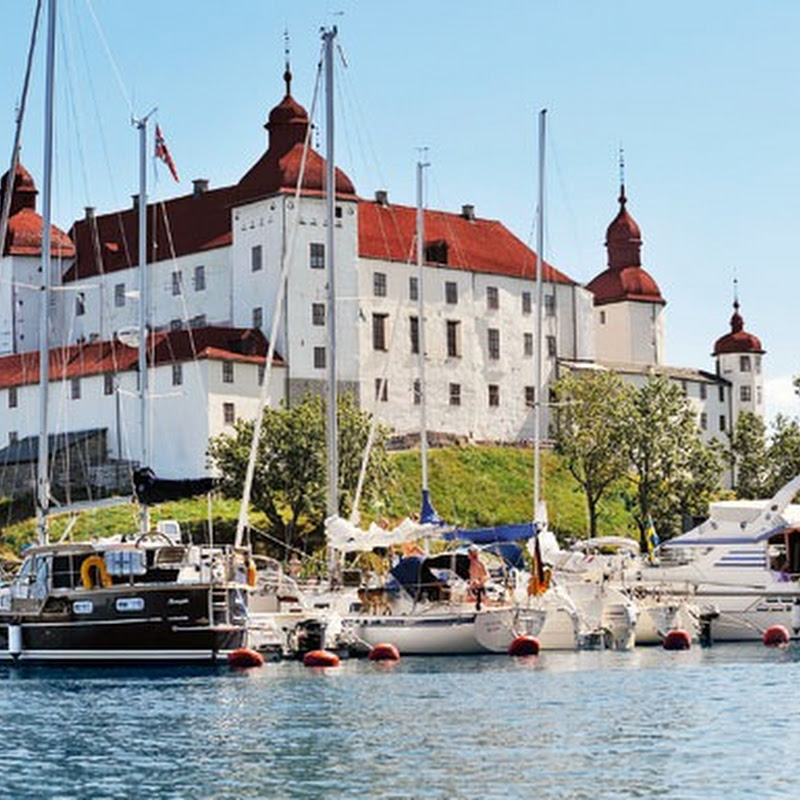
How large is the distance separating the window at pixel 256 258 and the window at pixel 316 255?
2.96m

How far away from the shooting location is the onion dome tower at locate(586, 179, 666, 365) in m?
154

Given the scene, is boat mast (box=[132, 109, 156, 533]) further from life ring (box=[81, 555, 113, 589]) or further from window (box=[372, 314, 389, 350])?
window (box=[372, 314, 389, 350])

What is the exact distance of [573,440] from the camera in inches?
4279

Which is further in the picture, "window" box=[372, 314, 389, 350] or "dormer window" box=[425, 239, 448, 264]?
"dormer window" box=[425, 239, 448, 264]

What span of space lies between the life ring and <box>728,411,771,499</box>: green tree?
7384 cm

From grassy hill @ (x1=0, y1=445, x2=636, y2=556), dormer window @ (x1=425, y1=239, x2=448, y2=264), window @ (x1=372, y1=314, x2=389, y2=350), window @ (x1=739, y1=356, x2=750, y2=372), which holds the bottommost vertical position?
grassy hill @ (x1=0, y1=445, x2=636, y2=556)

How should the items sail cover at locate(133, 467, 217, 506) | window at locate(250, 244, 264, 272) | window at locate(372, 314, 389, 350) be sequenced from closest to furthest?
sail cover at locate(133, 467, 217, 506), window at locate(250, 244, 264, 272), window at locate(372, 314, 389, 350)

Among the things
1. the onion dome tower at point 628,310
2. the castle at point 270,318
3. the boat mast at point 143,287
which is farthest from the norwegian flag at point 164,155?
the onion dome tower at point 628,310

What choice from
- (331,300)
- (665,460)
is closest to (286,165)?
(665,460)

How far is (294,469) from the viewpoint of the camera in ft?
328

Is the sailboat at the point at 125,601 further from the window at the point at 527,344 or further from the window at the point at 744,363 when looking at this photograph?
the window at the point at 744,363

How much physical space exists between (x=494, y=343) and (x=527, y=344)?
359 cm

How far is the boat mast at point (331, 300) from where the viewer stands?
6538cm

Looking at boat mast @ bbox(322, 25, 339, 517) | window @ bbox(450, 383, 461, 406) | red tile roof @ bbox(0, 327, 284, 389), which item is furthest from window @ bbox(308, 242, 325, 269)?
boat mast @ bbox(322, 25, 339, 517)
